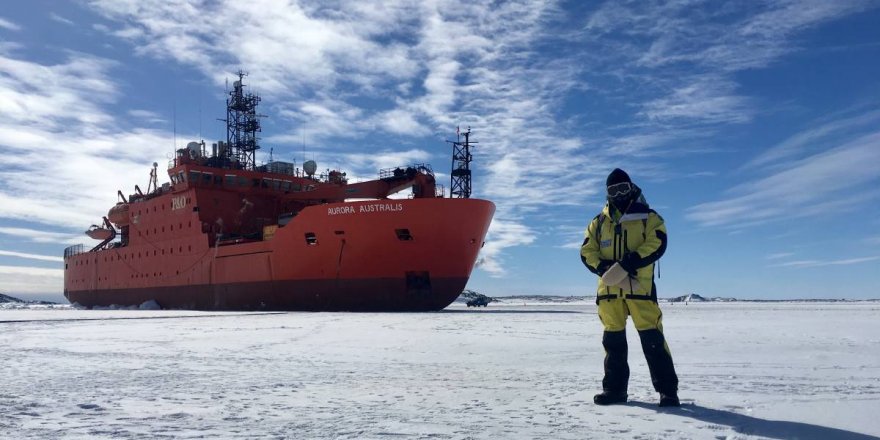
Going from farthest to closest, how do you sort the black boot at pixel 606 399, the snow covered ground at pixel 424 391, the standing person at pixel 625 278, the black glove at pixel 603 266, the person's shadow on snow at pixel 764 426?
the black glove at pixel 603 266 < the standing person at pixel 625 278 < the black boot at pixel 606 399 < the snow covered ground at pixel 424 391 < the person's shadow on snow at pixel 764 426

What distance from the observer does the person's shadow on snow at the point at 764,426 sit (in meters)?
3.46

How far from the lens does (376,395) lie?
503cm

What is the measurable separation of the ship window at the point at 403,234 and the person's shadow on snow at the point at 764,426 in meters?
20.5

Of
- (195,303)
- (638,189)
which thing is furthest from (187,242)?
(638,189)

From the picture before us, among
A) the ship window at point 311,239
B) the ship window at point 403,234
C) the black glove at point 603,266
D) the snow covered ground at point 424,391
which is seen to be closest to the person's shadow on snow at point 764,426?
the snow covered ground at point 424,391

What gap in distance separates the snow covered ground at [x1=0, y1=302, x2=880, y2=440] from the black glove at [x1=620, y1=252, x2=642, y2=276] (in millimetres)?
978

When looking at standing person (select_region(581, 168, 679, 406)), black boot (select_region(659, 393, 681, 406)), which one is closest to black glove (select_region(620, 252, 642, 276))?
standing person (select_region(581, 168, 679, 406))

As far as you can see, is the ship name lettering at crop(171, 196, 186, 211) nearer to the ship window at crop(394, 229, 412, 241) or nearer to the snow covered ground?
the ship window at crop(394, 229, 412, 241)

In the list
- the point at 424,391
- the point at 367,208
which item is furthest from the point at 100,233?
the point at 424,391

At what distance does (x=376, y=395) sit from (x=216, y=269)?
1127 inches

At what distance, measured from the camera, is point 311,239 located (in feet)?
87.0

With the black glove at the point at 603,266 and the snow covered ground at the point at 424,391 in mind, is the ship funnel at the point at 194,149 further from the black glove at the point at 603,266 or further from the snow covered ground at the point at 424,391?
the black glove at the point at 603,266

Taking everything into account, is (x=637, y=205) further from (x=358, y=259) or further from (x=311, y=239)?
(x=311, y=239)

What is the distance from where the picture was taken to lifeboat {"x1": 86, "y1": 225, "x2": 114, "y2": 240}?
4497 centimetres
